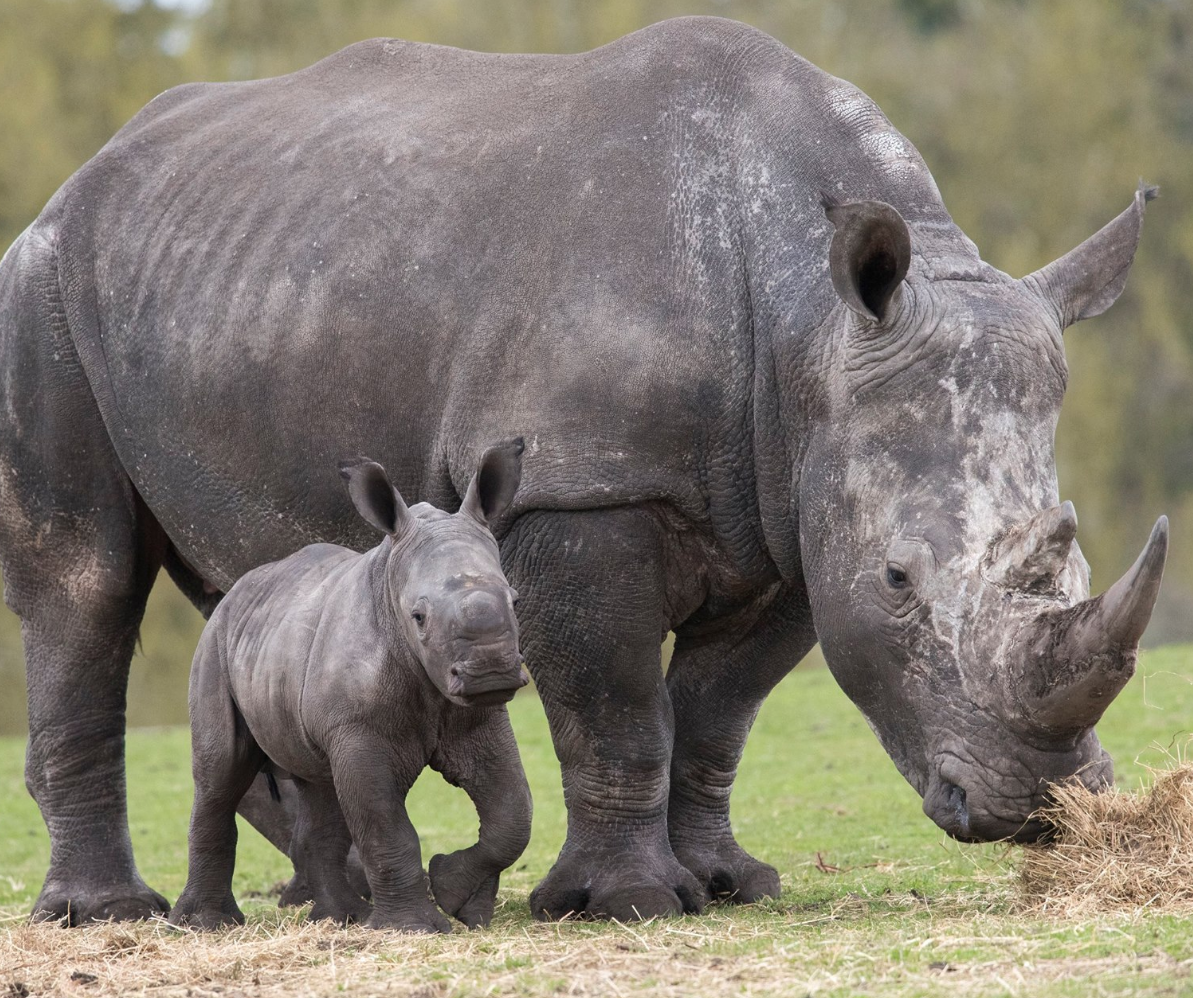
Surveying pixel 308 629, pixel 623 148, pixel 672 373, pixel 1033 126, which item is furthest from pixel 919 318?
pixel 1033 126

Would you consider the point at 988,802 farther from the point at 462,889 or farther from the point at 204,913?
the point at 204,913

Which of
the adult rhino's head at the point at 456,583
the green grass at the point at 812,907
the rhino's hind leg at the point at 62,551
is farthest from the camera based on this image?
the rhino's hind leg at the point at 62,551

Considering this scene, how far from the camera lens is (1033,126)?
2817cm

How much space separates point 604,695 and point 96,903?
2313 mm

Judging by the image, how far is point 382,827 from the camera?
636cm

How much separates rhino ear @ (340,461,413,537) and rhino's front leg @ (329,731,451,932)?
0.64 meters

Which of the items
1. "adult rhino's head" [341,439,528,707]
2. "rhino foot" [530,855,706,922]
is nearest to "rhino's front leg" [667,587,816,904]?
"rhino foot" [530,855,706,922]

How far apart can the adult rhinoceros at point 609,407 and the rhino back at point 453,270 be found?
14mm

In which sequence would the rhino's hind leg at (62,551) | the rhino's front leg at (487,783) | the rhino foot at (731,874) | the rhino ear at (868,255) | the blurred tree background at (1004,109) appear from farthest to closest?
1. the blurred tree background at (1004,109)
2. the rhino's hind leg at (62,551)
3. the rhino foot at (731,874)
4. the rhino's front leg at (487,783)
5. the rhino ear at (868,255)

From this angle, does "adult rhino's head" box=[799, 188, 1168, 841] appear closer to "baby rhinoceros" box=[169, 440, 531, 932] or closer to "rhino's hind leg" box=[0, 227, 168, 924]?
"baby rhinoceros" box=[169, 440, 531, 932]

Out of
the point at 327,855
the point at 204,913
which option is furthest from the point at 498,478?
the point at 204,913

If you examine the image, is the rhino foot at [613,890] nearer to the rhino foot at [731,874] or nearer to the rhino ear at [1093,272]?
the rhino foot at [731,874]

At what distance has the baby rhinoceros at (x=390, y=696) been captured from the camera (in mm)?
6074

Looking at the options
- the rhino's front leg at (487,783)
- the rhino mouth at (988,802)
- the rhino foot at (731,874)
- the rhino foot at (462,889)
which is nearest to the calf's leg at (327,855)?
the rhino foot at (462,889)
